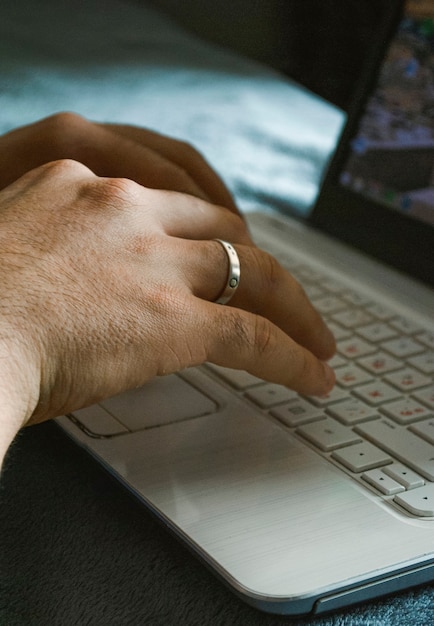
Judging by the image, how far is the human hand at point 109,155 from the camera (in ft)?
2.23

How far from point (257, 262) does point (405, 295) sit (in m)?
0.26

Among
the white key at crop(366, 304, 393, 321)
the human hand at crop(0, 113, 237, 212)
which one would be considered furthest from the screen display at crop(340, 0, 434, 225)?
the human hand at crop(0, 113, 237, 212)

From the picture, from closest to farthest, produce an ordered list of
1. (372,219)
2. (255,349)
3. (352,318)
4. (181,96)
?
(255,349)
(352,318)
(372,219)
(181,96)

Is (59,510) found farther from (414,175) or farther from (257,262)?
(414,175)

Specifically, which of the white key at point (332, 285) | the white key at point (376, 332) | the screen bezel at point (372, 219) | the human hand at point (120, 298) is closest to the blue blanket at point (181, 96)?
the screen bezel at point (372, 219)

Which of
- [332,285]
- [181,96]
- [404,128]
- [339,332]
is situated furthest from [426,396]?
[181,96]

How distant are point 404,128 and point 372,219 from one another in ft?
0.31

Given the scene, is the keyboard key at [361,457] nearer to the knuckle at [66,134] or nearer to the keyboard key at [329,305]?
the keyboard key at [329,305]

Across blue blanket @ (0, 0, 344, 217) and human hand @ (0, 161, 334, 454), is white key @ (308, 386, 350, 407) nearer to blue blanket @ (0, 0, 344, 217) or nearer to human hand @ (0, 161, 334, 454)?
human hand @ (0, 161, 334, 454)

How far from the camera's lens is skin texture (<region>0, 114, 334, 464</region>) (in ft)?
1.48

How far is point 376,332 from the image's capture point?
0.71 meters

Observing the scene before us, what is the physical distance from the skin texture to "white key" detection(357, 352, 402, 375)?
0.14 ft

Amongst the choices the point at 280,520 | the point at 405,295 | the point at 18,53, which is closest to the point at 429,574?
the point at 280,520

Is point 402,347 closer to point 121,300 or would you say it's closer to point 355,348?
point 355,348
